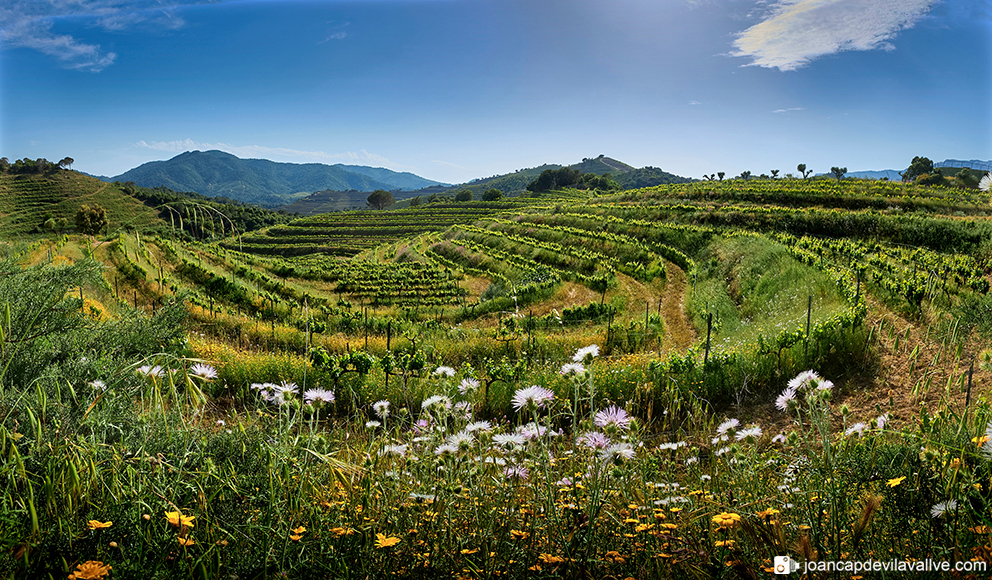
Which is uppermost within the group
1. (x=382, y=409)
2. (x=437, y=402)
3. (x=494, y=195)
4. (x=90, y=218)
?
(x=494, y=195)

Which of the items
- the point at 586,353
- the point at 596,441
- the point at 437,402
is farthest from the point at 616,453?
the point at 437,402

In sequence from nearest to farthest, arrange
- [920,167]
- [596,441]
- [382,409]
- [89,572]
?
[89,572] → [596,441] → [382,409] → [920,167]

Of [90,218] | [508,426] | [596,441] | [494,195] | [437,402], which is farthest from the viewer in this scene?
[494,195]

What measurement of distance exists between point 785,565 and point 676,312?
20389mm

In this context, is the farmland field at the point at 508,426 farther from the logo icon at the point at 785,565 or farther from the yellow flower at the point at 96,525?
the logo icon at the point at 785,565

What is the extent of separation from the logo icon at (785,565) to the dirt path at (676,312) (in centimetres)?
1199

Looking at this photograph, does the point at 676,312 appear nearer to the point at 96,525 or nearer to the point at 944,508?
the point at 944,508

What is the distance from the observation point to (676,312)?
21.0 metres

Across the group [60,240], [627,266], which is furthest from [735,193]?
[60,240]

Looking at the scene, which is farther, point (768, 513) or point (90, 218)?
point (90, 218)

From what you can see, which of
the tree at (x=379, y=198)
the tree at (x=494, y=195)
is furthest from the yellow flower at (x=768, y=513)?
the tree at (x=379, y=198)

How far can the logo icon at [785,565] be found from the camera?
172 cm

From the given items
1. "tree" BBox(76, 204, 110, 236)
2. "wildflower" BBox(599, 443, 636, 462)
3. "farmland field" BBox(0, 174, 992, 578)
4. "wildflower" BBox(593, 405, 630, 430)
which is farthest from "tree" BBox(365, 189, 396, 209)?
"wildflower" BBox(599, 443, 636, 462)

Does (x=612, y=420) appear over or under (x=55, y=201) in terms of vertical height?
under
